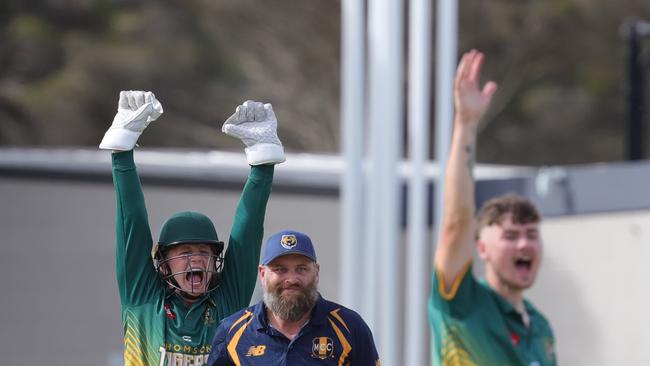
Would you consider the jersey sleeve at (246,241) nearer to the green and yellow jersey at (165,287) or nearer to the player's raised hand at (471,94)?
the green and yellow jersey at (165,287)

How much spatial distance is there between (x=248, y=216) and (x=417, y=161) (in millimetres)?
3978

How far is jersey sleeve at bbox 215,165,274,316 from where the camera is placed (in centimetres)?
464

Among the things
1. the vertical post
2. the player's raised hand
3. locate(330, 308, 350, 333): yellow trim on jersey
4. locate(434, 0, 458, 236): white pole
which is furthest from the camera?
the vertical post

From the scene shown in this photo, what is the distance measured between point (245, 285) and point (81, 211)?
7.99 metres

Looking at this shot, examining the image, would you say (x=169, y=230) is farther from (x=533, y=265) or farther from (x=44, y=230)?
(x=44, y=230)

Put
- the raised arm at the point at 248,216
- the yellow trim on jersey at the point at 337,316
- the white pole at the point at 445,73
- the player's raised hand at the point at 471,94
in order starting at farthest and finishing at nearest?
the white pole at the point at 445,73 → the player's raised hand at the point at 471,94 → the raised arm at the point at 248,216 → the yellow trim on jersey at the point at 337,316

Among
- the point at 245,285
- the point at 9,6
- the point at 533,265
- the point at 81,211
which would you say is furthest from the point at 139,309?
the point at 9,6

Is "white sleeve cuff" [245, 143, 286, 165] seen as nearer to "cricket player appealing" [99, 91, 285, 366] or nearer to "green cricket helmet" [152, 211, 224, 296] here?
"cricket player appealing" [99, 91, 285, 366]

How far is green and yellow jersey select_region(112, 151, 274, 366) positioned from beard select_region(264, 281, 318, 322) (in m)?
0.32

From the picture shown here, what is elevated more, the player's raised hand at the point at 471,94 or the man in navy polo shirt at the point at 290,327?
the player's raised hand at the point at 471,94

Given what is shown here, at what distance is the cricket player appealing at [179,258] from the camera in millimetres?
4453

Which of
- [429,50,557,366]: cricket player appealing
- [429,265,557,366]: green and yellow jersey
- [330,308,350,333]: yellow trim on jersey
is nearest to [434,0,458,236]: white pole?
[429,50,557,366]: cricket player appealing

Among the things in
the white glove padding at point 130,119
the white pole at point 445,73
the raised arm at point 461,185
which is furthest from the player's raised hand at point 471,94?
the white pole at point 445,73

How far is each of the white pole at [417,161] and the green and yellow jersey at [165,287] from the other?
394 cm
